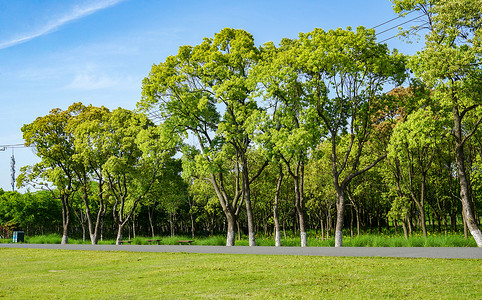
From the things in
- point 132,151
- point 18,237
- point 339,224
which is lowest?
point 18,237

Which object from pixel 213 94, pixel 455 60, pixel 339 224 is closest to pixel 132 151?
pixel 213 94

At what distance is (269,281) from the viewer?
10.1 meters

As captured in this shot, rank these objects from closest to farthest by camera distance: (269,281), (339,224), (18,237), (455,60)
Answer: (269,281) → (455,60) → (339,224) → (18,237)

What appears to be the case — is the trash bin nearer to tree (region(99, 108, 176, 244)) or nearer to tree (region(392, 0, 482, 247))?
tree (region(99, 108, 176, 244))

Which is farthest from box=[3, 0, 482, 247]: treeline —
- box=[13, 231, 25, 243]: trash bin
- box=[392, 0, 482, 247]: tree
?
box=[13, 231, 25, 243]: trash bin

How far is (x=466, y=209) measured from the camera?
66.7 feet

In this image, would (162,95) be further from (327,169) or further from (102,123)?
(327,169)

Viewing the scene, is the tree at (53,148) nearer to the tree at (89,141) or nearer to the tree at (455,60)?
the tree at (89,141)

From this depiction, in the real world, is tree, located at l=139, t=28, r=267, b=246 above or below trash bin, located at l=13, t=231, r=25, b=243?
above

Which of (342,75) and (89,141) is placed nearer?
(342,75)

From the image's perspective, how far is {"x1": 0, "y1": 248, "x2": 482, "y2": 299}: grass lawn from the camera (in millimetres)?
8391

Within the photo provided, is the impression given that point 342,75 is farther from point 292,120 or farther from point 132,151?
point 132,151

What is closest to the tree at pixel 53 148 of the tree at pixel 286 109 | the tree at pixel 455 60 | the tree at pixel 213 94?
the tree at pixel 213 94

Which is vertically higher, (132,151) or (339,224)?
(132,151)
